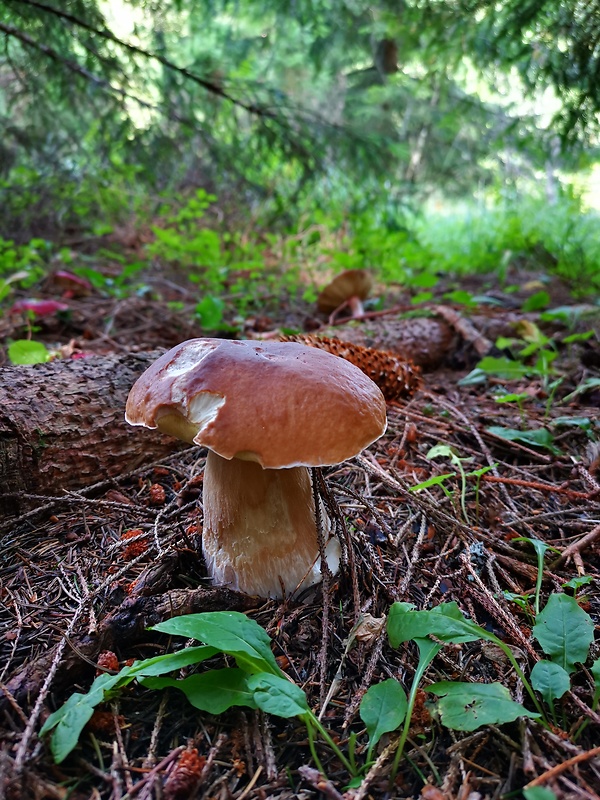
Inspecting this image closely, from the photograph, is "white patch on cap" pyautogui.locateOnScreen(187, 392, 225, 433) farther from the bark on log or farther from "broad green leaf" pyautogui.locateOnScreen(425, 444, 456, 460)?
"broad green leaf" pyautogui.locateOnScreen(425, 444, 456, 460)

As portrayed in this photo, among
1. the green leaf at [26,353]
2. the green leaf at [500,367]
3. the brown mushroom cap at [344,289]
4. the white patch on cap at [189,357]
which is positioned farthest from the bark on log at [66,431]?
the brown mushroom cap at [344,289]

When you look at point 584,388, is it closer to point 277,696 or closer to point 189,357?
point 189,357

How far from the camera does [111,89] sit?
179 inches

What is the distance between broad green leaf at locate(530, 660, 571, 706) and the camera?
123 cm

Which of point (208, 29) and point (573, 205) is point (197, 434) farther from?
point (208, 29)

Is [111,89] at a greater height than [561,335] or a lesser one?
greater

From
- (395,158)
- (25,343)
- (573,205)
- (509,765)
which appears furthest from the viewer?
(573,205)

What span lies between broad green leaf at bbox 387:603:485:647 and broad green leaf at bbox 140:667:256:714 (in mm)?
431

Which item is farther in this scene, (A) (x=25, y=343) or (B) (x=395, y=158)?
(B) (x=395, y=158)

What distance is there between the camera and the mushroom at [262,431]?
4.30 ft

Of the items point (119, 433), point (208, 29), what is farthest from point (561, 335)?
point (208, 29)

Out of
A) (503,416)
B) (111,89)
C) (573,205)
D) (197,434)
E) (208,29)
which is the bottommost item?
(503,416)

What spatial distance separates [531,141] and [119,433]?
540 cm

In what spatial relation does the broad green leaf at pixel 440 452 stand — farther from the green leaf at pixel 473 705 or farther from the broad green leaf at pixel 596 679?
the green leaf at pixel 473 705
